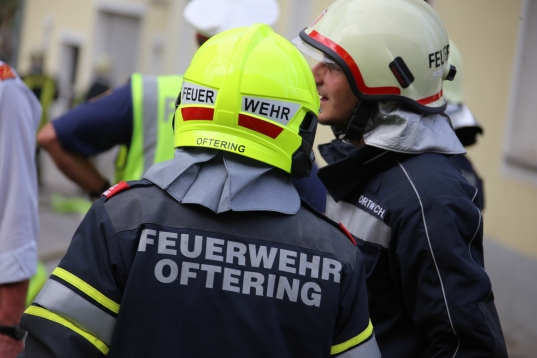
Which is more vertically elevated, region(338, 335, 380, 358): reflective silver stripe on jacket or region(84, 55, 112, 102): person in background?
region(338, 335, 380, 358): reflective silver stripe on jacket

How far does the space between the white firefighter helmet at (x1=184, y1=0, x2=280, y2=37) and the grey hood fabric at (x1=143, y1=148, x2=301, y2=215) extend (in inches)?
88.3

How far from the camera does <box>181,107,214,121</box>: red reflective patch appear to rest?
1.80 meters

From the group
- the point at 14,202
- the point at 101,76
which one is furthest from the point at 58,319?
the point at 101,76

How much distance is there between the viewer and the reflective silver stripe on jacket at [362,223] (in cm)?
237

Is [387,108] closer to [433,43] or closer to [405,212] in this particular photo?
[433,43]

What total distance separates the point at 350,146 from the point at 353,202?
0.31 m

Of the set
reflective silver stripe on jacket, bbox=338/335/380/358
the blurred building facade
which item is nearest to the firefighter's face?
reflective silver stripe on jacket, bbox=338/335/380/358

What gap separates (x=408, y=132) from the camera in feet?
8.16

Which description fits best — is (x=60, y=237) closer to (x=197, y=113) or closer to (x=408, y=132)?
(x=408, y=132)

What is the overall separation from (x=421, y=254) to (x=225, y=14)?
2264 mm

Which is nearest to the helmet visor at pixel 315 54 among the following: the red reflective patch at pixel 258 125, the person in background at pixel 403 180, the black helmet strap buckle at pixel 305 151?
the person in background at pixel 403 180

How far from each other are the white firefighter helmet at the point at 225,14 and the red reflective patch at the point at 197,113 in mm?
2147

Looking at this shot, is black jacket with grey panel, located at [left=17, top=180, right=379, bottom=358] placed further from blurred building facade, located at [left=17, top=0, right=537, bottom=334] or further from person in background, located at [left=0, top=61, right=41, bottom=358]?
blurred building facade, located at [left=17, top=0, right=537, bottom=334]

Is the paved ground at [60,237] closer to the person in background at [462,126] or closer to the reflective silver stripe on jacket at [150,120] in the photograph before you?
the person in background at [462,126]
